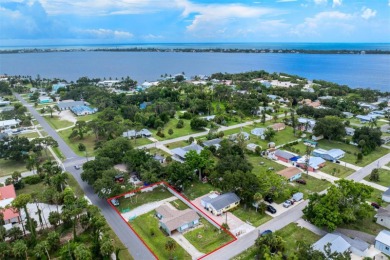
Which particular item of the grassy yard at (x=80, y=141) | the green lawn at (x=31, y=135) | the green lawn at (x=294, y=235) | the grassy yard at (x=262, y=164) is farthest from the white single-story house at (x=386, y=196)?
the green lawn at (x=31, y=135)

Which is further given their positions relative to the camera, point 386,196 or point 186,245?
point 386,196

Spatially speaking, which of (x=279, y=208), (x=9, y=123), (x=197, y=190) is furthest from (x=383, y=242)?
(x=9, y=123)

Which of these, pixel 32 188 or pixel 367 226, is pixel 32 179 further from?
pixel 367 226

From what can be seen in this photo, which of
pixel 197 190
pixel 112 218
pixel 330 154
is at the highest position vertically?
pixel 330 154

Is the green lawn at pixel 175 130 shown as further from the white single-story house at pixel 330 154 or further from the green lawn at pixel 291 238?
the green lawn at pixel 291 238

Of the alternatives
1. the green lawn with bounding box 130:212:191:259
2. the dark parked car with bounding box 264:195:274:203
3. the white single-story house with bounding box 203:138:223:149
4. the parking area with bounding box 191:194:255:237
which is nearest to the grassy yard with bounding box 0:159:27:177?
the green lawn with bounding box 130:212:191:259

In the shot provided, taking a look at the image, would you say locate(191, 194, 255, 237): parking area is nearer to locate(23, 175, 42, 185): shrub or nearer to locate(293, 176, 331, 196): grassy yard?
locate(293, 176, 331, 196): grassy yard

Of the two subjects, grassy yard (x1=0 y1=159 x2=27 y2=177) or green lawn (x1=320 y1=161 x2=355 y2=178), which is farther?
grassy yard (x1=0 y1=159 x2=27 y2=177)
